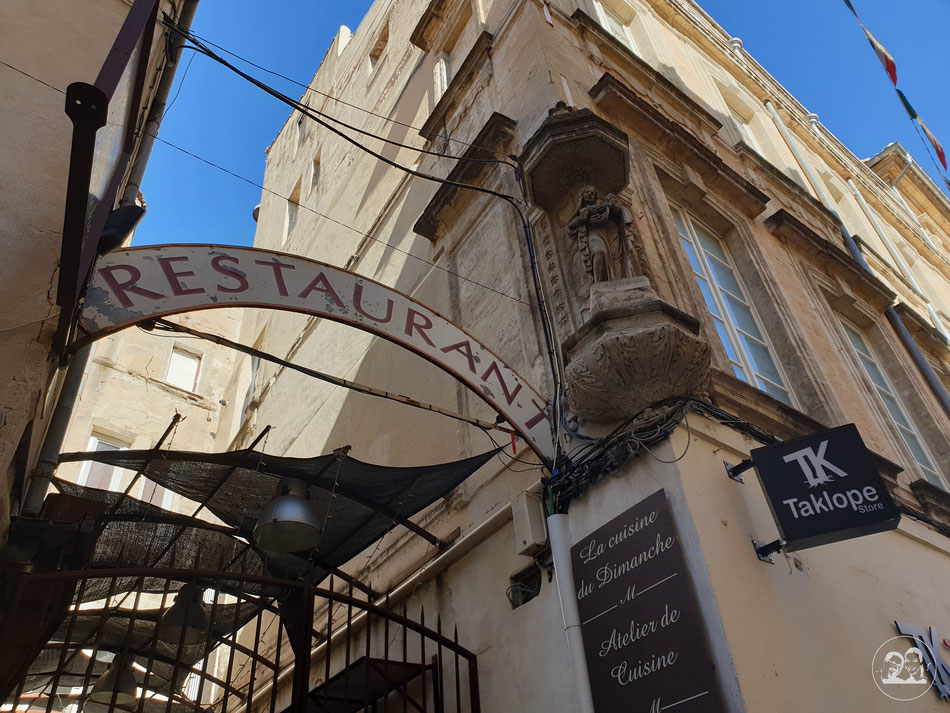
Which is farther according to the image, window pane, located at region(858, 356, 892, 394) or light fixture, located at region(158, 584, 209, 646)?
window pane, located at region(858, 356, 892, 394)

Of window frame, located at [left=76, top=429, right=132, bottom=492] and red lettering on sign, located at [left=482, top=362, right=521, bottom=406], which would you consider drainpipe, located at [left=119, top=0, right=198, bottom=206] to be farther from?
window frame, located at [left=76, top=429, right=132, bottom=492]

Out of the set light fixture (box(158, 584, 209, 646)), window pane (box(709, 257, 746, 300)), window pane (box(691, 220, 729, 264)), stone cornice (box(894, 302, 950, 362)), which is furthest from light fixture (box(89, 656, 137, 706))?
stone cornice (box(894, 302, 950, 362))

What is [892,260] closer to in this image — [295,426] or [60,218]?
[295,426]

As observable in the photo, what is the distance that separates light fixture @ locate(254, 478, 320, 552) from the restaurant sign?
3.02 meters

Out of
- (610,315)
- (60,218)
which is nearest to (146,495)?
(60,218)

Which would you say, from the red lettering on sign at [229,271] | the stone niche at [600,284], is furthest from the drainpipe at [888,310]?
the red lettering on sign at [229,271]

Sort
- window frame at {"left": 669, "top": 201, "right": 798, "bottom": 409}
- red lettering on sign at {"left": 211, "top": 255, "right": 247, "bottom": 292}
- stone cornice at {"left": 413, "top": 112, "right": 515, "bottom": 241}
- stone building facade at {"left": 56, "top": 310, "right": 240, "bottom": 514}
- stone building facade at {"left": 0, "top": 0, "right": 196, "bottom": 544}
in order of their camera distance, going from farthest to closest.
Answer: stone building facade at {"left": 56, "top": 310, "right": 240, "bottom": 514} < stone cornice at {"left": 413, "top": 112, "right": 515, "bottom": 241} < window frame at {"left": 669, "top": 201, "right": 798, "bottom": 409} < red lettering on sign at {"left": 211, "top": 255, "right": 247, "bottom": 292} < stone building facade at {"left": 0, "top": 0, "right": 196, "bottom": 544}

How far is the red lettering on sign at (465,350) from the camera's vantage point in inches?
219

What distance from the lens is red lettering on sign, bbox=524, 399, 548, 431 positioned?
221 inches

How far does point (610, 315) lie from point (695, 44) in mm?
10494

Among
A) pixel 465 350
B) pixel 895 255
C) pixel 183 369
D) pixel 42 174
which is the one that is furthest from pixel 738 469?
pixel 183 369

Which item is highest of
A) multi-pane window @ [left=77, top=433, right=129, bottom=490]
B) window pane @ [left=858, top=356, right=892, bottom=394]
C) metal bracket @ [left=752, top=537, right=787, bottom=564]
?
multi-pane window @ [left=77, top=433, right=129, bottom=490]

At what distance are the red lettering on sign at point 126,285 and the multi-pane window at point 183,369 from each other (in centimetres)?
1291

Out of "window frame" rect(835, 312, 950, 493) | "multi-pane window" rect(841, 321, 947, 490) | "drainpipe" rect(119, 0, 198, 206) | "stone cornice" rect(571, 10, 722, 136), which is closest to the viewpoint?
"drainpipe" rect(119, 0, 198, 206)
